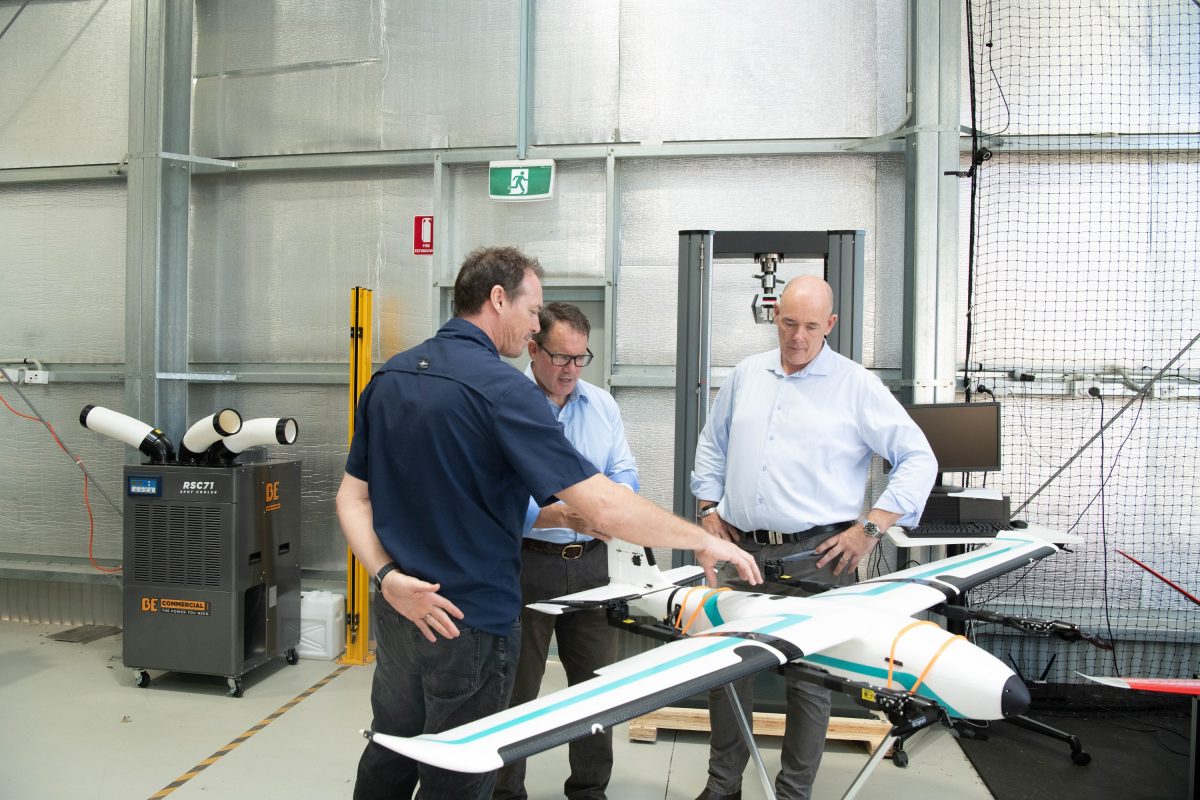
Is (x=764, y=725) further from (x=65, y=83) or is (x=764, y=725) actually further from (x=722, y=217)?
(x=65, y=83)

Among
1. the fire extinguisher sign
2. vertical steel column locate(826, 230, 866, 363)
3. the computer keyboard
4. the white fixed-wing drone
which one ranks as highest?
the fire extinguisher sign

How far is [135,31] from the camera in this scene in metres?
4.82

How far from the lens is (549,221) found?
4.76m

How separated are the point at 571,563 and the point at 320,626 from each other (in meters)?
2.54

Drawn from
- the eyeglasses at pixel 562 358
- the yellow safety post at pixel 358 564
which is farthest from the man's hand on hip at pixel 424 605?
the yellow safety post at pixel 358 564

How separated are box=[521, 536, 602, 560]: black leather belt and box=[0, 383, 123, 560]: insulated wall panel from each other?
373 cm

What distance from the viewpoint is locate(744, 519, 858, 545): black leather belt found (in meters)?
2.57

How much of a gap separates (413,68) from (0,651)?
410 centimetres

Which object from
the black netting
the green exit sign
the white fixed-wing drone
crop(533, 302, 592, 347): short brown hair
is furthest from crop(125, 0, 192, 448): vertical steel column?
the black netting

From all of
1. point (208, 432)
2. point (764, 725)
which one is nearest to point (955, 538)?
point (764, 725)

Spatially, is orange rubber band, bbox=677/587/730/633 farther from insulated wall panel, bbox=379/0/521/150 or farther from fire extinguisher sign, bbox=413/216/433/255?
insulated wall panel, bbox=379/0/521/150

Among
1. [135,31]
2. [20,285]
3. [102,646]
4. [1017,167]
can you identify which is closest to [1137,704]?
[1017,167]

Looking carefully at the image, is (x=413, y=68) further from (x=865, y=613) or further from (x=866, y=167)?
(x=865, y=613)

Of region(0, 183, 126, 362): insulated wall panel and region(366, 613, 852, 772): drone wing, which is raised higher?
region(0, 183, 126, 362): insulated wall panel
